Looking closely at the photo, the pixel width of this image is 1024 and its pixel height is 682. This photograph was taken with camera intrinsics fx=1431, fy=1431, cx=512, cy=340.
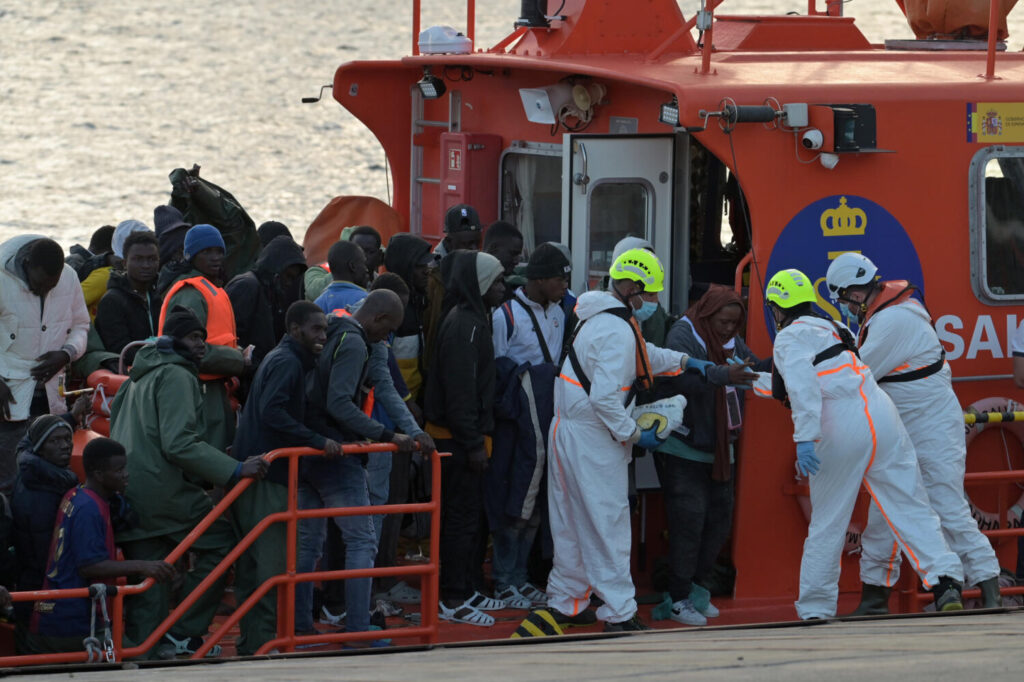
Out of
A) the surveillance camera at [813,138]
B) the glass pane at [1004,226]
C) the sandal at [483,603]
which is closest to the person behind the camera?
the surveillance camera at [813,138]

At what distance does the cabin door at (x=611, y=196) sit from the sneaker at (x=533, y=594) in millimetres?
1539

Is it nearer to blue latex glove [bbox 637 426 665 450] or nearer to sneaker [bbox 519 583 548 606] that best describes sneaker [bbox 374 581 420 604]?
sneaker [bbox 519 583 548 606]

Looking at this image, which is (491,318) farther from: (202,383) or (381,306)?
(202,383)

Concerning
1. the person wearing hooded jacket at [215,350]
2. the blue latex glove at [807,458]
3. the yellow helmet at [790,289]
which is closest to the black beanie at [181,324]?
the person wearing hooded jacket at [215,350]

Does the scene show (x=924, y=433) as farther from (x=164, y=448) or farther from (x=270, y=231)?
(x=270, y=231)

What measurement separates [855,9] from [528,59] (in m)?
39.1

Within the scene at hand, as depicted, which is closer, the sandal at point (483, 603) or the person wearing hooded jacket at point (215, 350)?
the person wearing hooded jacket at point (215, 350)

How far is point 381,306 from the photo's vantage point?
604cm

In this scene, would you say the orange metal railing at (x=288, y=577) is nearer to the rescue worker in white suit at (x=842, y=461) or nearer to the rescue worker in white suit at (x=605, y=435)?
the rescue worker in white suit at (x=605, y=435)

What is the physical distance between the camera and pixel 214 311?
255 inches

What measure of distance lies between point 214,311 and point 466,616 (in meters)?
1.79

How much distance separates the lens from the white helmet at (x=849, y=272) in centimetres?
634

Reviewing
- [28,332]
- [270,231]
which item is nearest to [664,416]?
[28,332]

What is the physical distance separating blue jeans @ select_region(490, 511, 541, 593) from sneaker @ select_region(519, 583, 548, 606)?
24 mm
